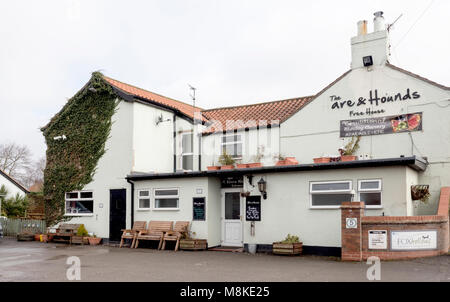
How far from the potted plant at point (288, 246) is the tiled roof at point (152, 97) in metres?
9.16

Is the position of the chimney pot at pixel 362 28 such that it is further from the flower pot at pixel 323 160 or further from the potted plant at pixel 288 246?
the potted plant at pixel 288 246

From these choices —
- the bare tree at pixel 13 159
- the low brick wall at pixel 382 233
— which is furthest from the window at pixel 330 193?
the bare tree at pixel 13 159

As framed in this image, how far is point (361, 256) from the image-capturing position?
477 inches

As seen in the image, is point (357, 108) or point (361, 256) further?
point (357, 108)

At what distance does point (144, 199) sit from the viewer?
→ 1823 centimetres

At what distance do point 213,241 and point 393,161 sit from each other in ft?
23.8

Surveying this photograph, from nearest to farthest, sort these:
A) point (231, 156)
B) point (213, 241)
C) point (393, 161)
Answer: point (393, 161), point (213, 241), point (231, 156)

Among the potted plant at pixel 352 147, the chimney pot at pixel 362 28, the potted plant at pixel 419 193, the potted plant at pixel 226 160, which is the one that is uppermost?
the chimney pot at pixel 362 28

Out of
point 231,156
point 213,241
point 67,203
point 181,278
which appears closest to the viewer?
point 181,278

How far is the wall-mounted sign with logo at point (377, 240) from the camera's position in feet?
39.8

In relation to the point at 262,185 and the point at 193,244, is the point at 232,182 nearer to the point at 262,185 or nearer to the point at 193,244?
the point at 262,185

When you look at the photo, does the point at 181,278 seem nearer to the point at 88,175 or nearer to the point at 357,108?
the point at 357,108

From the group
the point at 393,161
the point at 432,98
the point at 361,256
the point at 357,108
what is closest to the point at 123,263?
the point at 361,256

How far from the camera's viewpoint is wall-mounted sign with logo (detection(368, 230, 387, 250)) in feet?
39.8
